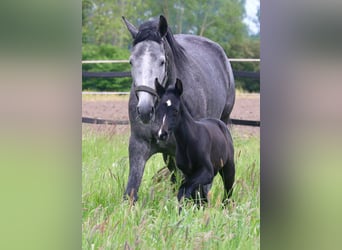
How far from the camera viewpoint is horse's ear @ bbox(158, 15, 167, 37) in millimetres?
1186

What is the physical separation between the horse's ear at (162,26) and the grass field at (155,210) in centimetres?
31

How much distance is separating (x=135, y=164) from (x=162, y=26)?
36 centimetres

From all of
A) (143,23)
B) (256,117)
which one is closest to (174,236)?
(256,117)

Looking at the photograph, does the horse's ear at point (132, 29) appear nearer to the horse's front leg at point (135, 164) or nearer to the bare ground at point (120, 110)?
the bare ground at point (120, 110)

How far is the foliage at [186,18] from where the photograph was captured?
1.14 m

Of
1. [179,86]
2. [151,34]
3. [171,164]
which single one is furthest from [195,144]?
[151,34]

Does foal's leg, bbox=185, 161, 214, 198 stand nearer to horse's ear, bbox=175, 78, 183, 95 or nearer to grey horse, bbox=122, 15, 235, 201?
grey horse, bbox=122, 15, 235, 201

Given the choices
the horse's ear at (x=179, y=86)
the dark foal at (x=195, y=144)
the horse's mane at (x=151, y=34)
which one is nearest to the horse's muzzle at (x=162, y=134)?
the dark foal at (x=195, y=144)

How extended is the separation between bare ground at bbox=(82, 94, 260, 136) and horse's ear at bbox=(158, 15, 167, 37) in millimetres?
209

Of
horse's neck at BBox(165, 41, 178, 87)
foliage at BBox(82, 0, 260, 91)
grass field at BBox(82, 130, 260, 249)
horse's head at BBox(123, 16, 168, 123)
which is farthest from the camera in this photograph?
horse's neck at BBox(165, 41, 178, 87)

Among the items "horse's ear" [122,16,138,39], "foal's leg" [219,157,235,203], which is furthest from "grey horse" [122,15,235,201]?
"foal's leg" [219,157,235,203]
